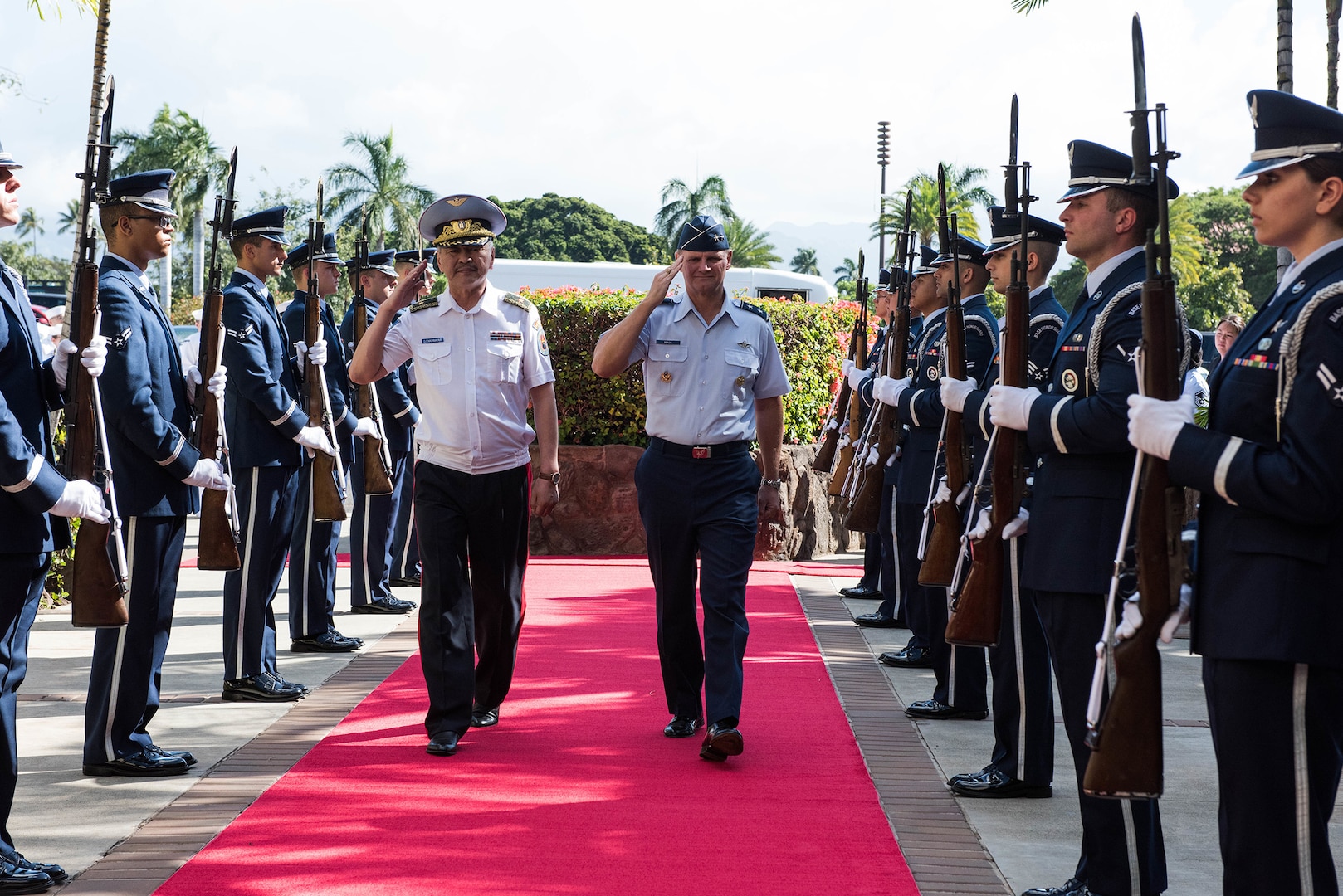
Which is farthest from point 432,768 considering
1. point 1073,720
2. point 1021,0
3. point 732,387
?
point 1021,0

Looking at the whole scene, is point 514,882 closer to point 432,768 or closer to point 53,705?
point 432,768

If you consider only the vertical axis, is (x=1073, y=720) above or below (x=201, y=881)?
above

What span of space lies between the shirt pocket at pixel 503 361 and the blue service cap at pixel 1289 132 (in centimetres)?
327

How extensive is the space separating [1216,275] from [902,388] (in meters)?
43.7

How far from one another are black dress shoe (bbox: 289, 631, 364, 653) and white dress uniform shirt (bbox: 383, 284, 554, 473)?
7.62 ft

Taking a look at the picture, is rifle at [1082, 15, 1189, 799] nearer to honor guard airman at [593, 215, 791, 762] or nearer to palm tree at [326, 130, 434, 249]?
honor guard airman at [593, 215, 791, 762]

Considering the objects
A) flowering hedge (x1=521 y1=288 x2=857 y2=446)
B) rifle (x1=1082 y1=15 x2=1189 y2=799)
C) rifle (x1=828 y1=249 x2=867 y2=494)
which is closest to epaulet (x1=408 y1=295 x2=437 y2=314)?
Result: rifle (x1=1082 y1=15 x2=1189 y2=799)

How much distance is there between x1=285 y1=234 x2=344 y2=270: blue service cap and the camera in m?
7.52

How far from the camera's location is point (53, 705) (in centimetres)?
592

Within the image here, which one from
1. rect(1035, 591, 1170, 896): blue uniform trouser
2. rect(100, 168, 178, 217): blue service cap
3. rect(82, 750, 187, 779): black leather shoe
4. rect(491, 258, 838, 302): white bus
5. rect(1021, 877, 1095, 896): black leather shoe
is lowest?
rect(1021, 877, 1095, 896): black leather shoe

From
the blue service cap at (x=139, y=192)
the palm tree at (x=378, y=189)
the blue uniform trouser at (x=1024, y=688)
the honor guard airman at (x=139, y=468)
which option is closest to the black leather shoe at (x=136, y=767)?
the honor guard airman at (x=139, y=468)

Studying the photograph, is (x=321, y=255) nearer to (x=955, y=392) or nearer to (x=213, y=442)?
(x=213, y=442)

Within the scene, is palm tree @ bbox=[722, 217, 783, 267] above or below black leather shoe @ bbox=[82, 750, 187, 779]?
above

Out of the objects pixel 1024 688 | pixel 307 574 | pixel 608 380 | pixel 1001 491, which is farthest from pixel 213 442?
pixel 608 380
